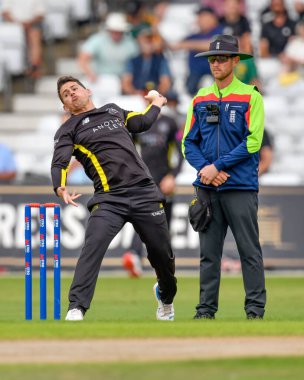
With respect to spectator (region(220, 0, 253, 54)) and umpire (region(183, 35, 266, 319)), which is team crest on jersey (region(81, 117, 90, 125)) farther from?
spectator (region(220, 0, 253, 54))

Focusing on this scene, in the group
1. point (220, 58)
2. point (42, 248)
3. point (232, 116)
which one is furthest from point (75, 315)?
point (220, 58)

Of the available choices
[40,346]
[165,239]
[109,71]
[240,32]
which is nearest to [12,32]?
[109,71]

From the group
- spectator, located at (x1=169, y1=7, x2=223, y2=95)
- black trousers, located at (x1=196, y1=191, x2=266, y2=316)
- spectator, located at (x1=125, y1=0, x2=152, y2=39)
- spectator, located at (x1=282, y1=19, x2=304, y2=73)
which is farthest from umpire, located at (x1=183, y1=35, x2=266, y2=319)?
spectator, located at (x1=125, y1=0, x2=152, y2=39)

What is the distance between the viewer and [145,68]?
22.9 meters

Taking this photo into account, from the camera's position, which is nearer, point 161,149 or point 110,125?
point 110,125

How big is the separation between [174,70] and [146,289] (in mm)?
8245

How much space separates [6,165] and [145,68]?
2.98m

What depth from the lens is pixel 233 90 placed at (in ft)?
40.5

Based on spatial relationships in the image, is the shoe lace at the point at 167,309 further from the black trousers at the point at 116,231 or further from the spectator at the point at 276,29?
the spectator at the point at 276,29

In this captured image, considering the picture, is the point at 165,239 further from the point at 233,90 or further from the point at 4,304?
the point at 4,304

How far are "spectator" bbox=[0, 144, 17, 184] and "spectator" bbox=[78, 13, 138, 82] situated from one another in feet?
9.64

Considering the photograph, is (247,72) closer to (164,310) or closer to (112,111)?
(164,310)

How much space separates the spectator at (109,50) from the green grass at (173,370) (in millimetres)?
14969

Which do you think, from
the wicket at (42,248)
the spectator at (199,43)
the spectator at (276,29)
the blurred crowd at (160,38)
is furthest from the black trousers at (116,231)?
the spectator at (276,29)
